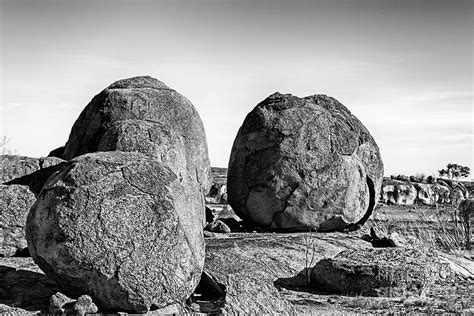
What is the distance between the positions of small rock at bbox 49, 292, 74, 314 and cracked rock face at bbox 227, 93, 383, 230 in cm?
608

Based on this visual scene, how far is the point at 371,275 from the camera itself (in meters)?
10.2

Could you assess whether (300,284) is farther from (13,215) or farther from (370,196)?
(370,196)

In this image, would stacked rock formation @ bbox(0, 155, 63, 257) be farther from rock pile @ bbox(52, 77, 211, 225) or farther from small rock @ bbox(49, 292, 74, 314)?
small rock @ bbox(49, 292, 74, 314)

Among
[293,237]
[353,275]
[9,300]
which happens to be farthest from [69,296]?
[293,237]

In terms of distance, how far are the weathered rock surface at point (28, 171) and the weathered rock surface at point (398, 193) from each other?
64.4 feet

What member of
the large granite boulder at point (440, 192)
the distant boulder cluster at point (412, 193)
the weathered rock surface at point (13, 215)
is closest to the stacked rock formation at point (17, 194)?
the weathered rock surface at point (13, 215)

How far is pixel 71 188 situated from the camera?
26.2ft

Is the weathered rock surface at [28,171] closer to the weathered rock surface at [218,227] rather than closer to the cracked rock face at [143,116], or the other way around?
the cracked rock face at [143,116]

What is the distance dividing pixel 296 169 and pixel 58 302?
249 inches

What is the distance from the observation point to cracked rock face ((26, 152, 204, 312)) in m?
7.72

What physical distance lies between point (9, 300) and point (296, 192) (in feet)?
20.1

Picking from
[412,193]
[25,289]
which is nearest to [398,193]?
[412,193]

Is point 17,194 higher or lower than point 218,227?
higher

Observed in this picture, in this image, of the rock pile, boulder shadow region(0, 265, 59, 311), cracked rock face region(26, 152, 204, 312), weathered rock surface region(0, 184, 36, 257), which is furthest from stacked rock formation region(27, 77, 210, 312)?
the rock pile
